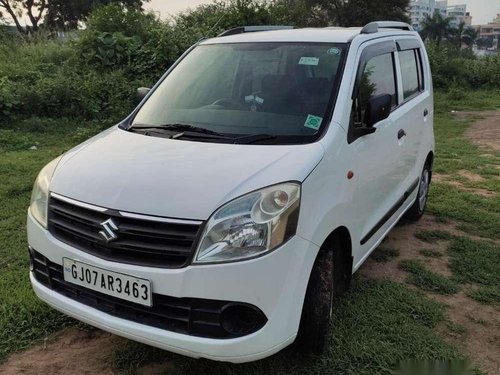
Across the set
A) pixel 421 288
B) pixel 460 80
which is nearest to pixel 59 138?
pixel 421 288

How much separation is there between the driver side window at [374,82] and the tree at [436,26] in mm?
75150

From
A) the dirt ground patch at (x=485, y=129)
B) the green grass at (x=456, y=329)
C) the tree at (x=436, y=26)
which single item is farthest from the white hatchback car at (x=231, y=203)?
the tree at (x=436, y=26)

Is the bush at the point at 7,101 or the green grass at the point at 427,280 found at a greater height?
the bush at the point at 7,101

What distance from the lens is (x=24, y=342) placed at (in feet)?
9.27

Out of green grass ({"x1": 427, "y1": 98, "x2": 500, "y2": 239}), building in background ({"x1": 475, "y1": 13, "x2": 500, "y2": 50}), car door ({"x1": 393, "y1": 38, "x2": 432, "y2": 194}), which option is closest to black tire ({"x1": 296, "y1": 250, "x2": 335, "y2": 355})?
car door ({"x1": 393, "y1": 38, "x2": 432, "y2": 194})

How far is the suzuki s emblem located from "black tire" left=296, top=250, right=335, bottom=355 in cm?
96

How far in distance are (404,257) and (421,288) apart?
0.55 m

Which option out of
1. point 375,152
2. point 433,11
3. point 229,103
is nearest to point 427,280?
point 375,152

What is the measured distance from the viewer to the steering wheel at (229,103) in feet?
10.3

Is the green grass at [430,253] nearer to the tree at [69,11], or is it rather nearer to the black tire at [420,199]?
the black tire at [420,199]

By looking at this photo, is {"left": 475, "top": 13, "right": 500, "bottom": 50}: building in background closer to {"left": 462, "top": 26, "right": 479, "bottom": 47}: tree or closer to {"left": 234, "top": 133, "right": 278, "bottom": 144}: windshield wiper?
{"left": 462, "top": 26, "right": 479, "bottom": 47}: tree

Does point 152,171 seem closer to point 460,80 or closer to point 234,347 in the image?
point 234,347

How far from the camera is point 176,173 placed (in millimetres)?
2379

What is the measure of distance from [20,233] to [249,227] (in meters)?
2.91
